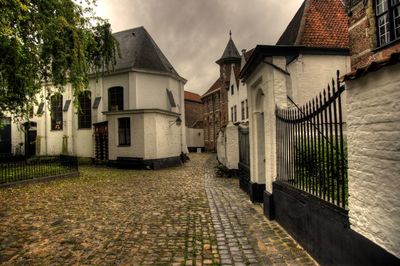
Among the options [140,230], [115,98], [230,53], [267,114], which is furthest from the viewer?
[230,53]

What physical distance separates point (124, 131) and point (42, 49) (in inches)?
438

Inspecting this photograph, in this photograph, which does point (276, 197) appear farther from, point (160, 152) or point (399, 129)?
point (160, 152)

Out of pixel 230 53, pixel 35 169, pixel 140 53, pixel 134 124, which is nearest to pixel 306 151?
pixel 35 169

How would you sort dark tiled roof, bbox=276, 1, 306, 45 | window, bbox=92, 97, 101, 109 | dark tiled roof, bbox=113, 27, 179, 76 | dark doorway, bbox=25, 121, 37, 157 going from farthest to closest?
dark doorway, bbox=25, 121, 37, 157
dark tiled roof, bbox=113, 27, 179, 76
window, bbox=92, 97, 101, 109
dark tiled roof, bbox=276, 1, 306, 45

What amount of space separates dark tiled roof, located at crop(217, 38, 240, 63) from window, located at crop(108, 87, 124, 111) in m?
16.7

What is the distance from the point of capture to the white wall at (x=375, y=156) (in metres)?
2.55

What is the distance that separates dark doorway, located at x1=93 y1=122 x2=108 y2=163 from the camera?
2220 cm

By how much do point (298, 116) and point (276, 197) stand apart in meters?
2.16

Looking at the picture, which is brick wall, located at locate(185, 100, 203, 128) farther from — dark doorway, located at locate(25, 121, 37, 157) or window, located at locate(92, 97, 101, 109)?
dark doorway, located at locate(25, 121, 37, 157)

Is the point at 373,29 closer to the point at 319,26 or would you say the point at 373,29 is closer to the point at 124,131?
the point at 319,26

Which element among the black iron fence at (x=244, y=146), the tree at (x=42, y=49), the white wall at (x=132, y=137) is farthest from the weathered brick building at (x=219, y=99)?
the tree at (x=42, y=49)

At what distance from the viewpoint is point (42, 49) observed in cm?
1011

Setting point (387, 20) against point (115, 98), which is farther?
point (115, 98)

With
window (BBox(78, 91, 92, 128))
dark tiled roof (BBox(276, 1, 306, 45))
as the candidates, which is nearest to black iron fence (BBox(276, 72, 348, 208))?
dark tiled roof (BBox(276, 1, 306, 45))
